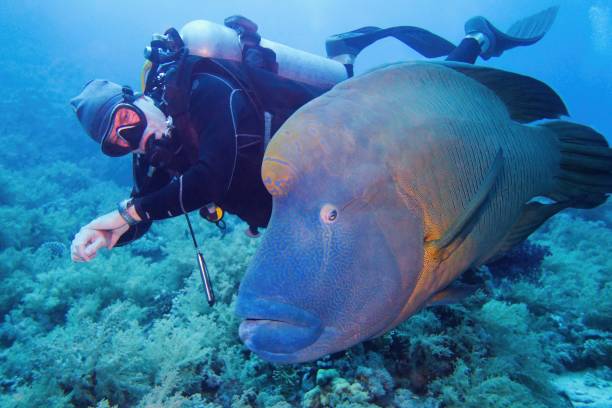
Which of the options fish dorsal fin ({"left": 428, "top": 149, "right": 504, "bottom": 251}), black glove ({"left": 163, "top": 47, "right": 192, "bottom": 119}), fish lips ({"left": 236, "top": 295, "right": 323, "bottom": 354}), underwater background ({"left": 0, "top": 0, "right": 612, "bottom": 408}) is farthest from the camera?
underwater background ({"left": 0, "top": 0, "right": 612, "bottom": 408})

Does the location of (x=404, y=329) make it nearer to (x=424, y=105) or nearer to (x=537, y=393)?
(x=537, y=393)

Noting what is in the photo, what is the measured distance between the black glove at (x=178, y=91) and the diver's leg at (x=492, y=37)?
10.7 feet

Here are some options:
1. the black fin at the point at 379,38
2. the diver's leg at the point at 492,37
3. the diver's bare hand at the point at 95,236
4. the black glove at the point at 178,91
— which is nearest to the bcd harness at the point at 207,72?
the black glove at the point at 178,91

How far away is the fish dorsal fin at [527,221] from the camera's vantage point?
6.90 ft

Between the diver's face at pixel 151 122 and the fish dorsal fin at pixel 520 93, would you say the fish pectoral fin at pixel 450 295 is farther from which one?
the diver's face at pixel 151 122

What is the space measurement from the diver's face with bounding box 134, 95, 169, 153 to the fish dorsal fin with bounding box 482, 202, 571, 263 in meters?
2.43

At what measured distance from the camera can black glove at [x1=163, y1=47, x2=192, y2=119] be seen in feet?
8.49

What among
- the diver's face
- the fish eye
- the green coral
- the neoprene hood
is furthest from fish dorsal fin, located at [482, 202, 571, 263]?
the neoprene hood

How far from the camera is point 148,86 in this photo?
305 centimetres

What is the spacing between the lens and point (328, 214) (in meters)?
1.22

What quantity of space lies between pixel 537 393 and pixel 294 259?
2.94 m

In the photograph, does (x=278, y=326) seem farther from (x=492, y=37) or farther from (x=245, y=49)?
(x=492, y=37)

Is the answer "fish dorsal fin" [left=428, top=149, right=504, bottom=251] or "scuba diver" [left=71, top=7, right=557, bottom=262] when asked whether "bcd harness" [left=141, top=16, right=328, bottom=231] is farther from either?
"fish dorsal fin" [left=428, top=149, right=504, bottom=251]

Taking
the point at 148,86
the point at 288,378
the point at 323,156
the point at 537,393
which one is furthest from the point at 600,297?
the point at 148,86
